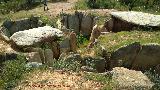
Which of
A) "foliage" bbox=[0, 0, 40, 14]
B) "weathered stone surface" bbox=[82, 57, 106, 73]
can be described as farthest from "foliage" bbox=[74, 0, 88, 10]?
"weathered stone surface" bbox=[82, 57, 106, 73]

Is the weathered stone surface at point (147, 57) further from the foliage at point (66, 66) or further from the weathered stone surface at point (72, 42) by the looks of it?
the foliage at point (66, 66)

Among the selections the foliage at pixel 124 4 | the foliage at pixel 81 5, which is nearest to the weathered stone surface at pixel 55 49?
the foliage at pixel 81 5

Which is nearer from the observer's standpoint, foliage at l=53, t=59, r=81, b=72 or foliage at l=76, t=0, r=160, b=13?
foliage at l=53, t=59, r=81, b=72

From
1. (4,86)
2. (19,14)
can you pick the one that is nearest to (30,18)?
(19,14)

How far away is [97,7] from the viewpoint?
37188 millimetres

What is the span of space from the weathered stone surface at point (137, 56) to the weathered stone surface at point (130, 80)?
19.4 ft

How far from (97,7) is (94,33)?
24.5 feet

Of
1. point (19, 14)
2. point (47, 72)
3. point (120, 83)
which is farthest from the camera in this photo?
point (19, 14)

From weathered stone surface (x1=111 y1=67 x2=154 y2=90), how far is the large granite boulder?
35.4 ft

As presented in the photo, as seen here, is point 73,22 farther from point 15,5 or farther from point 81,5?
point 15,5

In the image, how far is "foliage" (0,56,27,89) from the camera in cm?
1894

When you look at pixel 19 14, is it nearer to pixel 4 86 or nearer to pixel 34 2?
pixel 34 2

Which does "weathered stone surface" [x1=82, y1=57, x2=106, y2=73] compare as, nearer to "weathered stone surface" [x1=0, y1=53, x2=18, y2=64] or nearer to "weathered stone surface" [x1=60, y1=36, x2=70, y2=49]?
"weathered stone surface" [x1=60, y1=36, x2=70, y2=49]

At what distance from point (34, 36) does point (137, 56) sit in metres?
7.09
